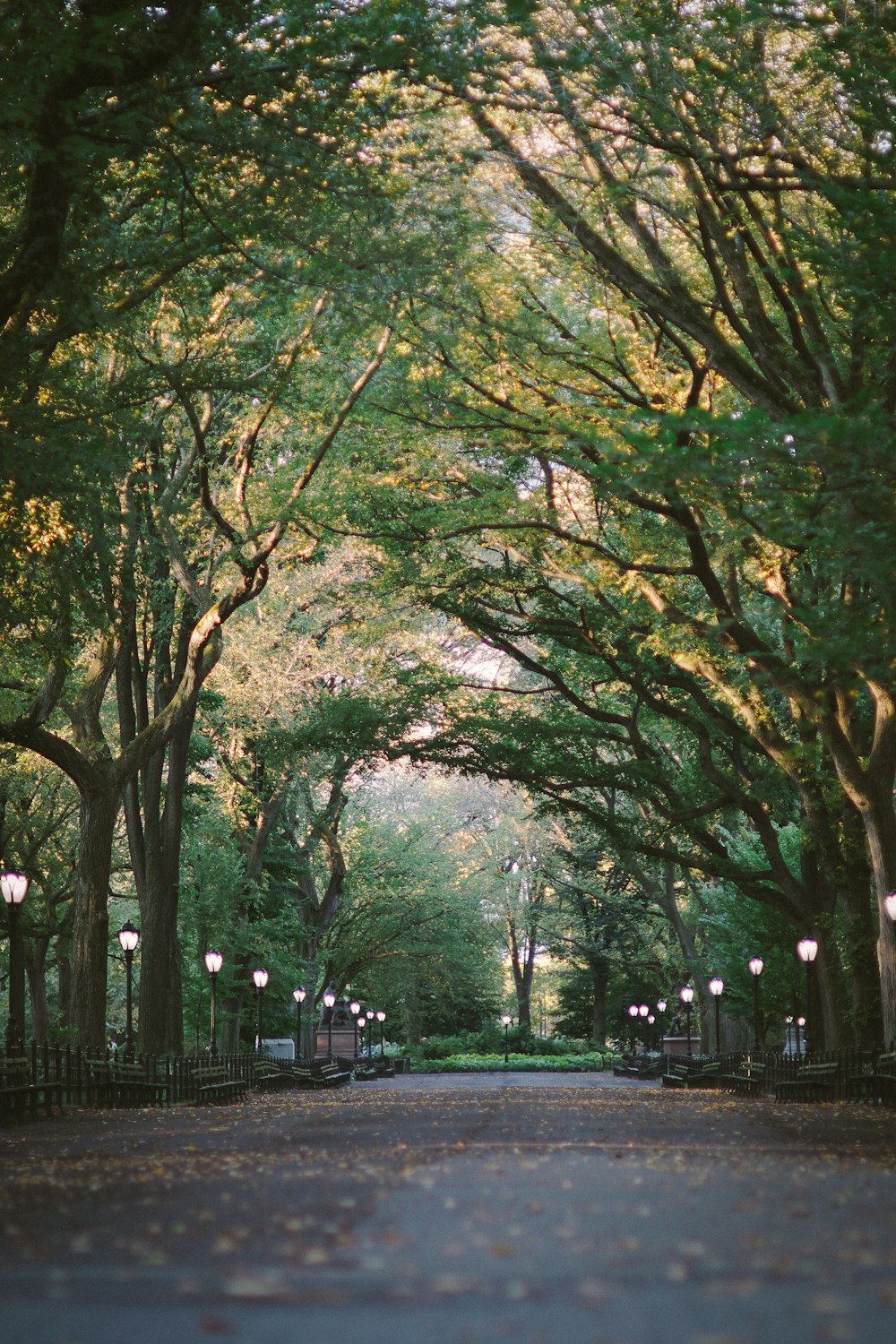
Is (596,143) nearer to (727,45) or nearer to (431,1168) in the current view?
(727,45)

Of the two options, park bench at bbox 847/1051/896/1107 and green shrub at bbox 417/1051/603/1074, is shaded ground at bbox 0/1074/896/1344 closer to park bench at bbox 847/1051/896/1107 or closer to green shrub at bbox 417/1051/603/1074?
park bench at bbox 847/1051/896/1107

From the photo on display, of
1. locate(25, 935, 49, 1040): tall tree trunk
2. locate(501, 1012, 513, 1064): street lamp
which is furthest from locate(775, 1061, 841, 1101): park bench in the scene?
locate(501, 1012, 513, 1064): street lamp

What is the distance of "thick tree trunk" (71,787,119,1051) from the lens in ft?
69.9

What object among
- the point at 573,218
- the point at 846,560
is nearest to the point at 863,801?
the point at 846,560

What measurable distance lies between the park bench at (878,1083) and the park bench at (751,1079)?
468 centimetres

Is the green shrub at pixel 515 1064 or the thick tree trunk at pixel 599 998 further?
the thick tree trunk at pixel 599 998

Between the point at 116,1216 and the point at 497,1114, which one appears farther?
the point at 497,1114

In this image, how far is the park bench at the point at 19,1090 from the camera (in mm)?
17375

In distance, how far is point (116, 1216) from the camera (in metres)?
6.91

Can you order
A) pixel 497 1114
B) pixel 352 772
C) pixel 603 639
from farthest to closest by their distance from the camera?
pixel 352 772 < pixel 603 639 < pixel 497 1114

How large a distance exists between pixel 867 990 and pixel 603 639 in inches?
Result: 294

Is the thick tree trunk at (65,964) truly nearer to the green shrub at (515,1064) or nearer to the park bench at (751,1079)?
the park bench at (751,1079)

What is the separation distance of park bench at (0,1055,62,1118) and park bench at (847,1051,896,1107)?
10464 millimetres

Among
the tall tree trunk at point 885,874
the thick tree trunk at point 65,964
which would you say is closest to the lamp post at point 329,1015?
the thick tree trunk at point 65,964
